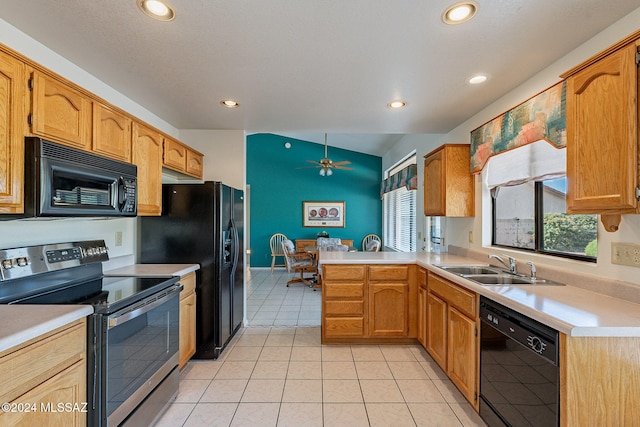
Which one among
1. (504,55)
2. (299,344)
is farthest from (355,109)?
(299,344)

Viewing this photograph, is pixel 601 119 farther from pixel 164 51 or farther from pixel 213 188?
pixel 213 188

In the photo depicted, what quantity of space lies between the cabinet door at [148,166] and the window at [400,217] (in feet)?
12.5

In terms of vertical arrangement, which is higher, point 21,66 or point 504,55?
point 504,55

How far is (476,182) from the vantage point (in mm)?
2854

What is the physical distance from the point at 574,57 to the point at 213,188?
2.71 m

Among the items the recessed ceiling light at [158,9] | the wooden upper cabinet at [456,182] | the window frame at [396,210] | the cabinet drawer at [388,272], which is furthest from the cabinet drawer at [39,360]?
the window frame at [396,210]

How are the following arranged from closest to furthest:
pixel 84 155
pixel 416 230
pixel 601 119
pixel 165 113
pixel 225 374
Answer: pixel 601 119 → pixel 84 155 → pixel 225 374 → pixel 165 113 → pixel 416 230

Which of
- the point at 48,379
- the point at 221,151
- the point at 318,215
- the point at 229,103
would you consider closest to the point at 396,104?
the point at 229,103

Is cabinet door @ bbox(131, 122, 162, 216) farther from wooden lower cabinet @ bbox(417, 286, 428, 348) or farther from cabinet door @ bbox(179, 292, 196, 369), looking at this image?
wooden lower cabinet @ bbox(417, 286, 428, 348)

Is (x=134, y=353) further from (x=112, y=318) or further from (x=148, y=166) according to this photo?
(x=148, y=166)

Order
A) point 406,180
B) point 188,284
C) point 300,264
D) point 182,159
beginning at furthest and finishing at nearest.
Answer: point 300,264 → point 406,180 → point 182,159 → point 188,284

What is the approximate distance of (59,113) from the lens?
5.03 ft

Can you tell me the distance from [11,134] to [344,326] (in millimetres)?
2689

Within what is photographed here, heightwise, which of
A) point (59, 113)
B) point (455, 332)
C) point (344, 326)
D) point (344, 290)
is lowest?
point (344, 326)
